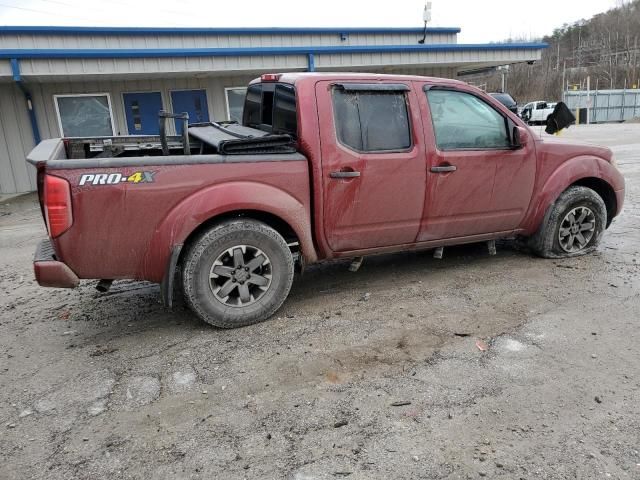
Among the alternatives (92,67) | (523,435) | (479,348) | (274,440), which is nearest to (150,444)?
(274,440)

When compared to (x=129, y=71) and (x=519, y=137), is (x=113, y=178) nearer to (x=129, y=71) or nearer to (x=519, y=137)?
(x=519, y=137)

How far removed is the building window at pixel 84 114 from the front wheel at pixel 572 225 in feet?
35.0

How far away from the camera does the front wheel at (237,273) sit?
12.2 ft

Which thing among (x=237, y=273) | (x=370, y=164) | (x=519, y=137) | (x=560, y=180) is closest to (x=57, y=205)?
(x=237, y=273)

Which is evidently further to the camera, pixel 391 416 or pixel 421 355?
pixel 421 355

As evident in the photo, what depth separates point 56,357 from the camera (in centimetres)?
361

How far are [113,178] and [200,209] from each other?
61cm

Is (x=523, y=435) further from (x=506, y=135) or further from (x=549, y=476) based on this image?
(x=506, y=135)

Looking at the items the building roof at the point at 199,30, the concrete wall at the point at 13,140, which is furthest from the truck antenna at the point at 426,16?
the concrete wall at the point at 13,140

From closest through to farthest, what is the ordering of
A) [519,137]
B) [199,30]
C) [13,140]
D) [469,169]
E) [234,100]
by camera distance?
[469,169], [519,137], [13,140], [234,100], [199,30]

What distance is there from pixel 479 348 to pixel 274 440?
1630 millimetres

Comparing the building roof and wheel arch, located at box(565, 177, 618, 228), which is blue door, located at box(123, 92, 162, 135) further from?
wheel arch, located at box(565, 177, 618, 228)

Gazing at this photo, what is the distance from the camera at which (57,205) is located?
10.8ft

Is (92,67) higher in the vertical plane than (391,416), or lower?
higher
